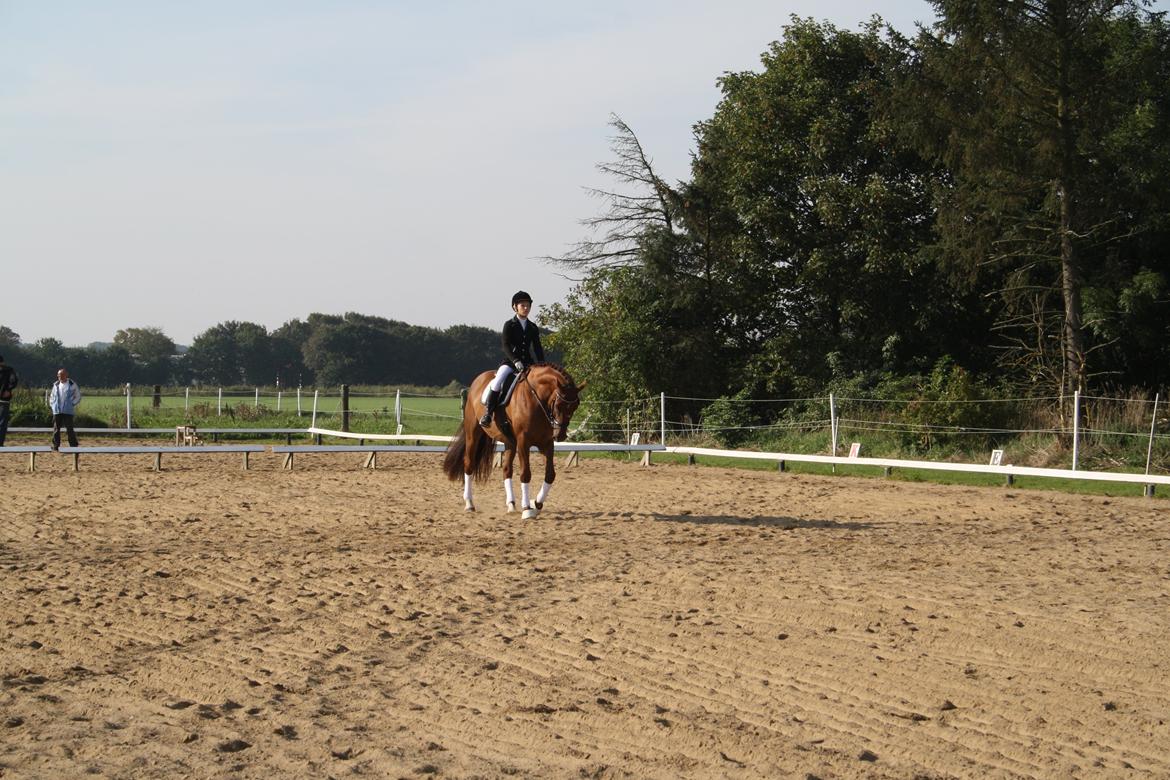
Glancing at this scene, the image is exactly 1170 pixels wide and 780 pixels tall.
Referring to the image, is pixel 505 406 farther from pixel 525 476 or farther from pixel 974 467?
pixel 974 467

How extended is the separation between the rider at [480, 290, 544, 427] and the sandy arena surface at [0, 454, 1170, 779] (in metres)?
1.37

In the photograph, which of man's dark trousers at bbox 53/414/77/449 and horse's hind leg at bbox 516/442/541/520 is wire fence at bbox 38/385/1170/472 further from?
horse's hind leg at bbox 516/442/541/520

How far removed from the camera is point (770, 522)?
11.9 meters

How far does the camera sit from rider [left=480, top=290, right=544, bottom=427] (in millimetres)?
11914

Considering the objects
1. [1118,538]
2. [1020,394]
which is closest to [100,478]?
[1118,538]

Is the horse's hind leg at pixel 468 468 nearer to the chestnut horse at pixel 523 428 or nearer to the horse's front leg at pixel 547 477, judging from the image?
the chestnut horse at pixel 523 428

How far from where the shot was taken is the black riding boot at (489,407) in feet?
39.7

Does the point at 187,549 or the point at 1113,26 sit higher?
the point at 1113,26

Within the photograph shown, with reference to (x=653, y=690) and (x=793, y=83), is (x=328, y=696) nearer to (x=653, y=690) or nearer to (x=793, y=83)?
(x=653, y=690)

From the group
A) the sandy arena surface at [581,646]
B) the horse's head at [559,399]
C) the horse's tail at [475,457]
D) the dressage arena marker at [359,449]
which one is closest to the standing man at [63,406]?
the dressage arena marker at [359,449]

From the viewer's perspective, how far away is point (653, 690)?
5.45 meters

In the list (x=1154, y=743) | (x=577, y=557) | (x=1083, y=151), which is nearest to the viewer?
(x=1154, y=743)

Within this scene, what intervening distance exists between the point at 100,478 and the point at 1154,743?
51.3 ft

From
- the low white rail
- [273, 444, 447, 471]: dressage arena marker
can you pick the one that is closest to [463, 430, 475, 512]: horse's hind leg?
[273, 444, 447, 471]: dressage arena marker
